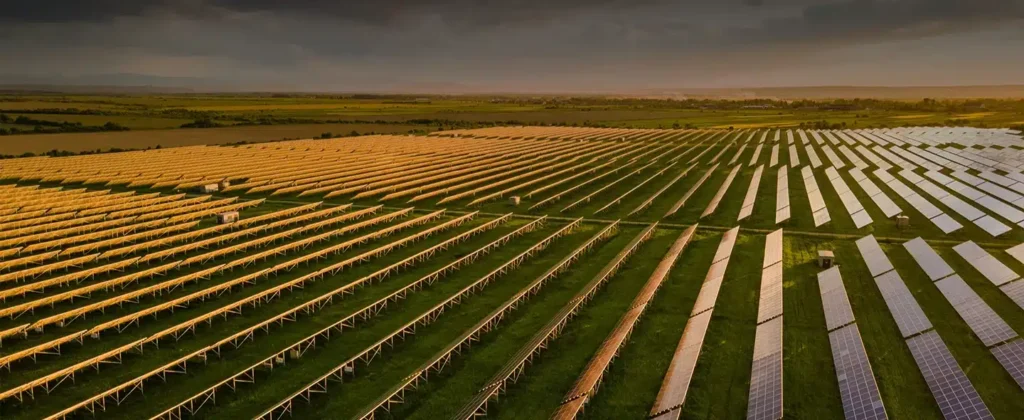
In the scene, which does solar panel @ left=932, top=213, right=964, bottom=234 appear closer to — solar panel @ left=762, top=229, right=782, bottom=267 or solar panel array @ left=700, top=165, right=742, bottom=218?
solar panel @ left=762, top=229, right=782, bottom=267

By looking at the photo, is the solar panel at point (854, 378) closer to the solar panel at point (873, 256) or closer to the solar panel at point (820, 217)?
the solar panel at point (873, 256)

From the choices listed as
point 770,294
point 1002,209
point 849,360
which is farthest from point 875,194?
point 849,360

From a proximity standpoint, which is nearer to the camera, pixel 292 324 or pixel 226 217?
pixel 292 324

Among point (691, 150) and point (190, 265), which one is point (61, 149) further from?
point (691, 150)

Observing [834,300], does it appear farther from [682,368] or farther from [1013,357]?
[682,368]

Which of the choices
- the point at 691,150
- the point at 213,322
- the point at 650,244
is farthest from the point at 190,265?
the point at 691,150

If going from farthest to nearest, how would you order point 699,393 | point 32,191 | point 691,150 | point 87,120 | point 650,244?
point 87,120 < point 691,150 < point 32,191 < point 650,244 < point 699,393

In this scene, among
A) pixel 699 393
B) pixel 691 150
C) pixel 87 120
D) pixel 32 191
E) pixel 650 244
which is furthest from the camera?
pixel 87 120
